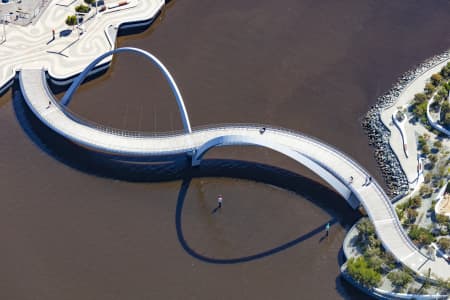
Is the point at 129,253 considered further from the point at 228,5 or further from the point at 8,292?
the point at 228,5

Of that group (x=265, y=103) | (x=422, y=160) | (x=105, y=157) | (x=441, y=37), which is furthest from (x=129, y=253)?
(x=441, y=37)

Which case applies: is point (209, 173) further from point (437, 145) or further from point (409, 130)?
point (437, 145)

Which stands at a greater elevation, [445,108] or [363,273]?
[445,108]

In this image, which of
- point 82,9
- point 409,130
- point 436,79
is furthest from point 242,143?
point 82,9

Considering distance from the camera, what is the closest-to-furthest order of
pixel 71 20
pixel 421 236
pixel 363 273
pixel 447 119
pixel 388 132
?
1. pixel 363 273
2. pixel 421 236
3. pixel 447 119
4. pixel 388 132
5. pixel 71 20

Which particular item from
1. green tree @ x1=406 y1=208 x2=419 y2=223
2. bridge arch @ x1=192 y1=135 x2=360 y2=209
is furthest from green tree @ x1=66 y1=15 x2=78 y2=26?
green tree @ x1=406 y1=208 x2=419 y2=223

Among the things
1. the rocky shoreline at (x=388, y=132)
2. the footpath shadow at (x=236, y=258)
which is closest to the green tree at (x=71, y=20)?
the footpath shadow at (x=236, y=258)

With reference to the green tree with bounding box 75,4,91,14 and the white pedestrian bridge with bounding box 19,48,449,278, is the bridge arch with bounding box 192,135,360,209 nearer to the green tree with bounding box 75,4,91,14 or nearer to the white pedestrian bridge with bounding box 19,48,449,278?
the white pedestrian bridge with bounding box 19,48,449,278
